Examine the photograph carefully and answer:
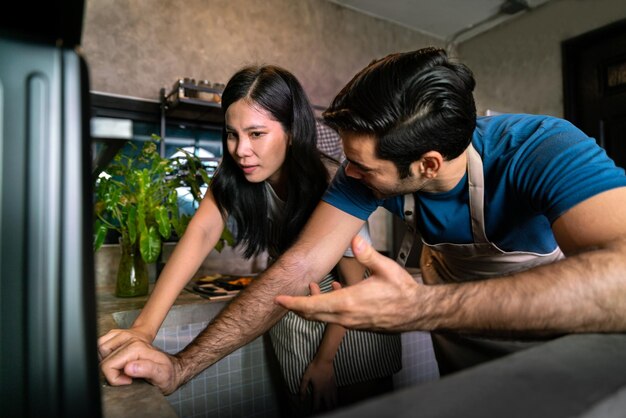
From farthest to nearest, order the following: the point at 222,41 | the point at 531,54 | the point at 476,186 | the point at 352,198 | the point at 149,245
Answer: the point at 531,54
the point at 222,41
the point at 149,245
the point at 352,198
the point at 476,186

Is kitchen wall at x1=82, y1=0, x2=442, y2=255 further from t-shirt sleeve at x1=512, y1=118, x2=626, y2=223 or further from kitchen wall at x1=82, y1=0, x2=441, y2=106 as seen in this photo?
t-shirt sleeve at x1=512, y1=118, x2=626, y2=223

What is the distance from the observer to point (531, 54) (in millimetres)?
3213

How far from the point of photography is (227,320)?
933 millimetres

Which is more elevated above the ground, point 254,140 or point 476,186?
point 254,140

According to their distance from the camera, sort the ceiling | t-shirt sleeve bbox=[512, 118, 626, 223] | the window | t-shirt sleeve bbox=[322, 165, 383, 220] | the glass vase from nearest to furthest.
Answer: t-shirt sleeve bbox=[512, 118, 626, 223] < t-shirt sleeve bbox=[322, 165, 383, 220] < the glass vase < the window < the ceiling

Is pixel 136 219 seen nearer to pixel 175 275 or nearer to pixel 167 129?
pixel 175 275

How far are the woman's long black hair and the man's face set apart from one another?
298mm

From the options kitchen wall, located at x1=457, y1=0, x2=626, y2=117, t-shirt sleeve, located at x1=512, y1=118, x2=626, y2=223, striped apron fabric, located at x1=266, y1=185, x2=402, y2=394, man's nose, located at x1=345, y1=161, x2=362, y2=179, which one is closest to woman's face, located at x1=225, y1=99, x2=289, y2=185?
striped apron fabric, located at x1=266, y1=185, x2=402, y2=394

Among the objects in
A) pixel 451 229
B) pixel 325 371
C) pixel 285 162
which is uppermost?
pixel 285 162

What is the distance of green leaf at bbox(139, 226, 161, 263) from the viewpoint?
1.45 metres

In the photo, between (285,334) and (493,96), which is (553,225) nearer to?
(285,334)

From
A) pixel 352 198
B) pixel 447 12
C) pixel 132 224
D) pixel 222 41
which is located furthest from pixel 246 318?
pixel 447 12

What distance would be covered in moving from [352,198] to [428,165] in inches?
8.4

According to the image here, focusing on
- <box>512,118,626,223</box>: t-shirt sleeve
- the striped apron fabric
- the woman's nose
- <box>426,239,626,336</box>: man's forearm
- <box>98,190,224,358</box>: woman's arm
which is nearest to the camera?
<box>426,239,626,336</box>: man's forearm
